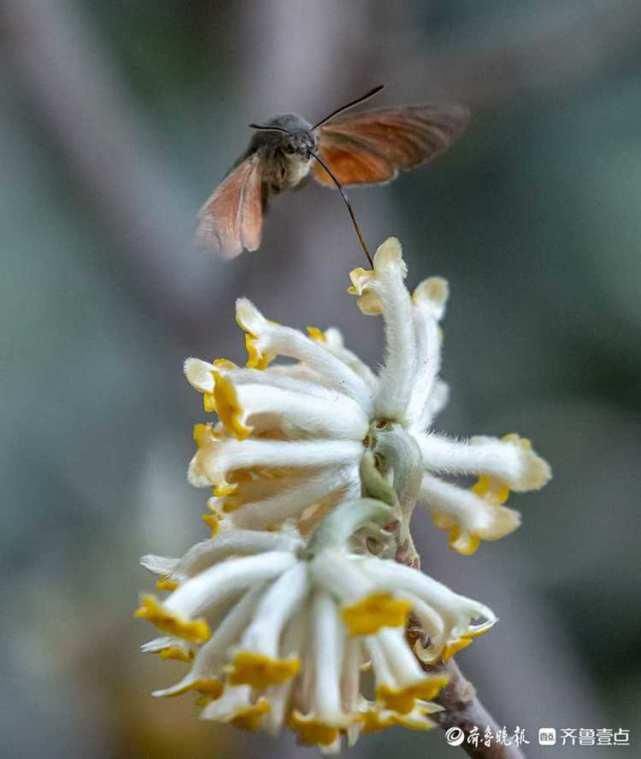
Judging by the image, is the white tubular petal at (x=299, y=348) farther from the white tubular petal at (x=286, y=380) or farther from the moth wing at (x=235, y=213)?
→ the moth wing at (x=235, y=213)

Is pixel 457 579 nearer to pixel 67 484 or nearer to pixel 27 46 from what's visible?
pixel 67 484

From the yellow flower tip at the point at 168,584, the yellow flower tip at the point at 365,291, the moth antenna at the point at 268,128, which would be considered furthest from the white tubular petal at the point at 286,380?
the moth antenna at the point at 268,128

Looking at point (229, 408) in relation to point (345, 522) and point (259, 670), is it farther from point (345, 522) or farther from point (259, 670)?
point (259, 670)

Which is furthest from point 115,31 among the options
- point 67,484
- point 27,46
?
point 67,484

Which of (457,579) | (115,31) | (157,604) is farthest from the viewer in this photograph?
(115,31)

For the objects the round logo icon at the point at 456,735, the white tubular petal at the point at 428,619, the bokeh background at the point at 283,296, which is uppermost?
the bokeh background at the point at 283,296

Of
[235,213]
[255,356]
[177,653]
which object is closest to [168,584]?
[177,653]
